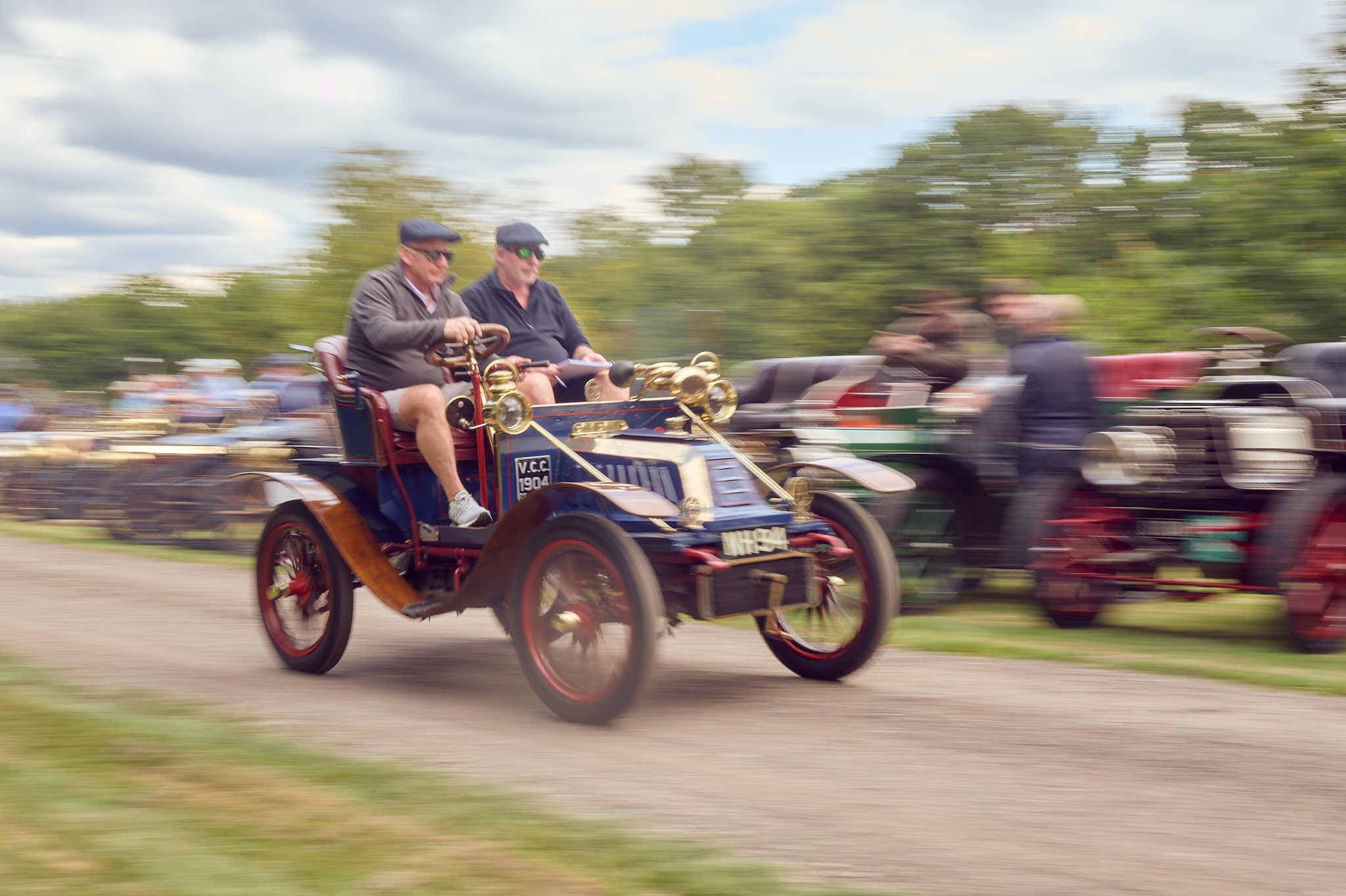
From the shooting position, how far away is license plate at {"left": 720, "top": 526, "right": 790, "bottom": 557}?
569cm

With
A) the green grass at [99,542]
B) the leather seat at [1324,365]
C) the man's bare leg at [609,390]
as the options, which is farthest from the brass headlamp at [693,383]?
the green grass at [99,542]

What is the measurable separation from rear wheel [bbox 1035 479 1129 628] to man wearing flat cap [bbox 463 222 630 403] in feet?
10.1

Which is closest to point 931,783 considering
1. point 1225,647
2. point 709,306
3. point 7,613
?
point 1225,647

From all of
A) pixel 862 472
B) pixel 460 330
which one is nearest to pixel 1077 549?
pixel 862 472

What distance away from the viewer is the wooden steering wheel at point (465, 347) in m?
6.46

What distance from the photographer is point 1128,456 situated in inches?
326

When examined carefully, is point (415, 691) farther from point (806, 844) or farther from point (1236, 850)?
point (1236, 850)

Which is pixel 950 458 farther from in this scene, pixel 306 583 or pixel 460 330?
pixel 306 583

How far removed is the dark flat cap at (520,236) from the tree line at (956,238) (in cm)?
1191

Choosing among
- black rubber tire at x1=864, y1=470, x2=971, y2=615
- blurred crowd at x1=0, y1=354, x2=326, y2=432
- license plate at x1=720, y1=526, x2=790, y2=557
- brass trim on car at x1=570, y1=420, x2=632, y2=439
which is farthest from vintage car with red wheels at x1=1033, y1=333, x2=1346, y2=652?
blurred crowd at x1=0, y1=354, x2=326, y2=432

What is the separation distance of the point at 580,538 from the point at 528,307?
2.20 meters

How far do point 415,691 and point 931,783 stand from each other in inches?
109

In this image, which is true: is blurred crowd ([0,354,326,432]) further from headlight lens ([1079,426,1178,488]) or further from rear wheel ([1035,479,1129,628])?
headlight lens ([1079,426,1178,488])

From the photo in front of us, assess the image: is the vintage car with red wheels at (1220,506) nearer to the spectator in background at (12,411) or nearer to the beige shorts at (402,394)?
the beige shorts at (402,394)
